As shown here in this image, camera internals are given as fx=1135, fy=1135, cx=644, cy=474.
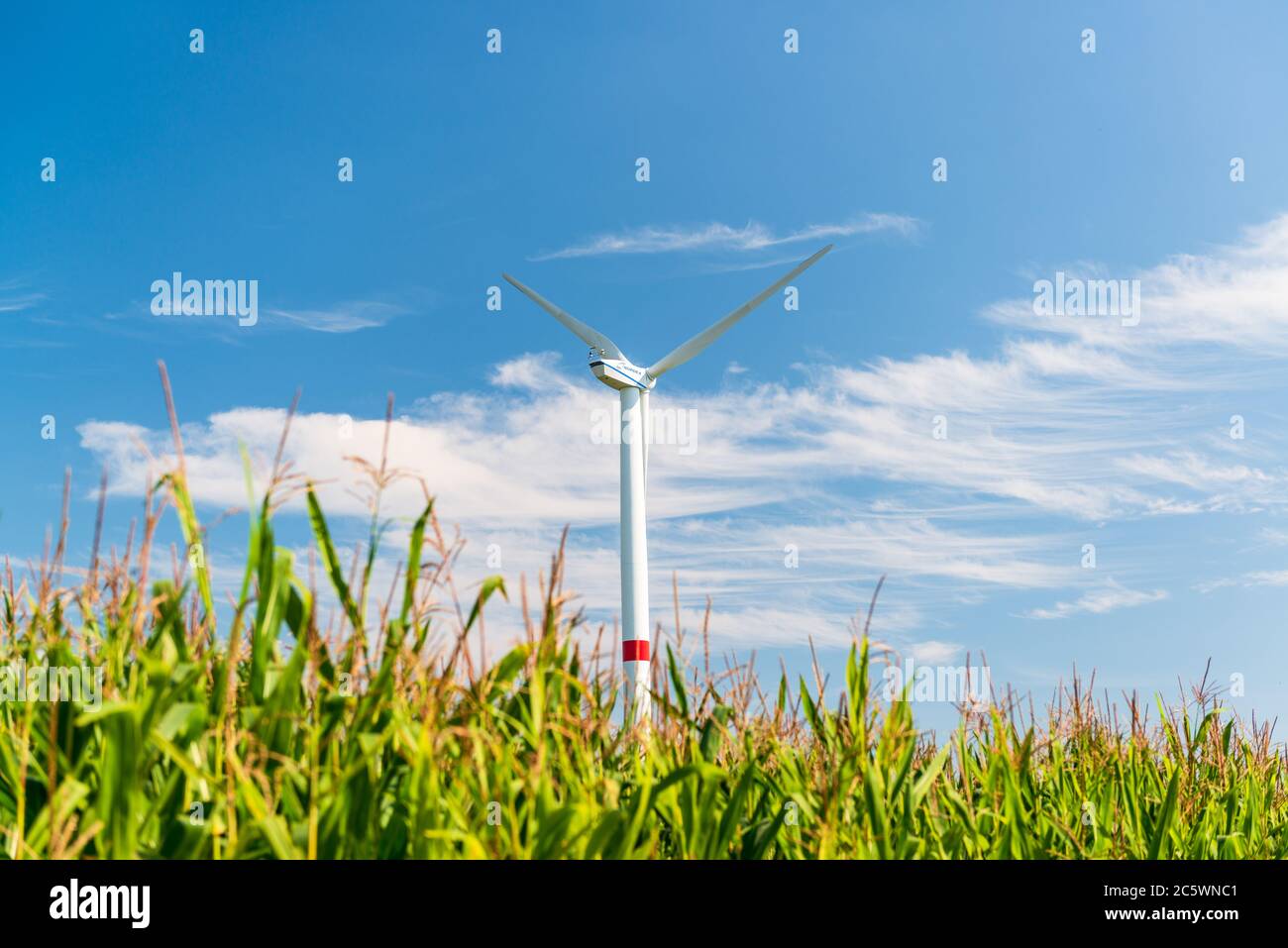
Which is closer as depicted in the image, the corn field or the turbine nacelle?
the corn field

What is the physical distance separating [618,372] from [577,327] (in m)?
→ 1.67

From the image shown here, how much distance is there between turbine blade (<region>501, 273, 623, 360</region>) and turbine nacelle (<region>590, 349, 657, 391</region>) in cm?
16

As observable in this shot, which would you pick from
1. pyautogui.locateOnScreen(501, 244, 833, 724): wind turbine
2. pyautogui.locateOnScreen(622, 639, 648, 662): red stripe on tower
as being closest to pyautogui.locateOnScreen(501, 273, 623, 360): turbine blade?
pyautogui.locateOnScreen(501, 244, 833, 724): wind turbine

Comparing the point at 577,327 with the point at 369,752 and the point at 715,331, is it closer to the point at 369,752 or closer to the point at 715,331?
the point at 715,331

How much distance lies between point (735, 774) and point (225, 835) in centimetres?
307

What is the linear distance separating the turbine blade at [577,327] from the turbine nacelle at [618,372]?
6.4 inches

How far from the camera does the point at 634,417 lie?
28.8 meters

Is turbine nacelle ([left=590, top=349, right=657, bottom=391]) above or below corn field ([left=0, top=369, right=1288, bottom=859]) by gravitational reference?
above

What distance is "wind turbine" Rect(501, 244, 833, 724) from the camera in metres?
26.4

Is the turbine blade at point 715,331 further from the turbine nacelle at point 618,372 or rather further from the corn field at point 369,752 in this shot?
the corn field at point 369,752

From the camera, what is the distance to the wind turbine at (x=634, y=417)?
26.4 m

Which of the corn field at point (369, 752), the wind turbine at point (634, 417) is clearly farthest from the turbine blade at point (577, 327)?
the corn field at point (369, 752)

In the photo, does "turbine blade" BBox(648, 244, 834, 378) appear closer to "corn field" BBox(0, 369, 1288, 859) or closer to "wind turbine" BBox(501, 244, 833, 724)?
"wind turbine" BBox(501, 244, 833, 724)
